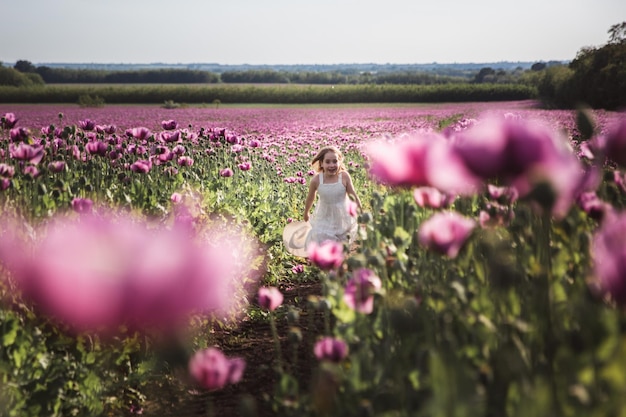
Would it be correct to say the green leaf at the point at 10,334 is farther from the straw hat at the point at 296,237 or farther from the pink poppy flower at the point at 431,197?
the straw hat at the point at 296,237

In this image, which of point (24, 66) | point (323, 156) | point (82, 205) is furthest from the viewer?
point (24, 66)

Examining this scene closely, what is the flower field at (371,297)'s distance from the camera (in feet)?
2.99

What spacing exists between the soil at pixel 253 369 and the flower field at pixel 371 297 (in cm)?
2

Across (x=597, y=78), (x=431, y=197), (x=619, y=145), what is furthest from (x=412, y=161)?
(x=597, y=78)

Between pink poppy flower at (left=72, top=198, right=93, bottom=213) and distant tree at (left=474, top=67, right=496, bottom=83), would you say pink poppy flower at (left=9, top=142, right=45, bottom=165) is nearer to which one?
pink poppy flower at (left=72, top=198, right=93, bottom=213)

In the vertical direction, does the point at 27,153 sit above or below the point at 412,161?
below

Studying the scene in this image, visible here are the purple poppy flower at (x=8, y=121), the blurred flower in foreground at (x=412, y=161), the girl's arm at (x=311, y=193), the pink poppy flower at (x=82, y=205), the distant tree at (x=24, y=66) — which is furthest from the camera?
the distant tree at (x=24, y=66)

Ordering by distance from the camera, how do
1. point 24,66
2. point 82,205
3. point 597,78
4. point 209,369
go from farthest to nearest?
point 24,66 < point 597,78 < point 82,205 < point 209,369

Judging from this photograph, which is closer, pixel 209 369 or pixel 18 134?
pixel 209 369

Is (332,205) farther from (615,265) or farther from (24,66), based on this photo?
(24,66)

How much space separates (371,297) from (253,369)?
2106 millimetres

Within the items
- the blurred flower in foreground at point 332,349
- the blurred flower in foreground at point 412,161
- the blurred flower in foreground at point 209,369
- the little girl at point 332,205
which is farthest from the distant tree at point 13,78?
the blurred flower in foreground at point 412,161

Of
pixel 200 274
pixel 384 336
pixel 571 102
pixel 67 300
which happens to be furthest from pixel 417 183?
pixel 571 102

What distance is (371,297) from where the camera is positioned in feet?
7.93
